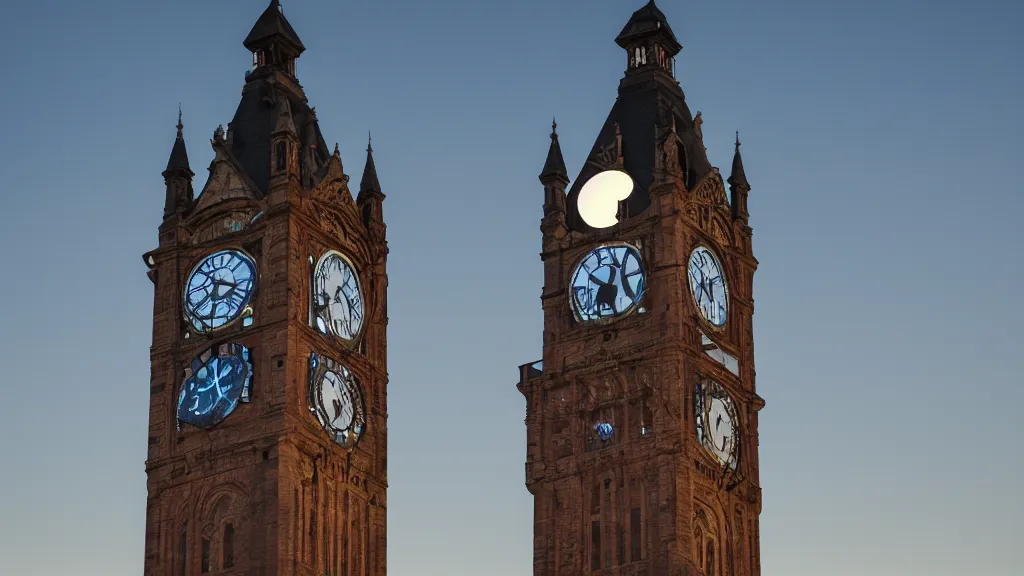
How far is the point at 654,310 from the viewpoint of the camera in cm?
9375

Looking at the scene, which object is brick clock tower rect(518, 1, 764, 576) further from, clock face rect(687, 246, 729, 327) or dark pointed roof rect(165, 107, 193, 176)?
dark pointed roof rect(165, 107, 193, 176)

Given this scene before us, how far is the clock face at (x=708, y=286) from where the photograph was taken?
95188 mm

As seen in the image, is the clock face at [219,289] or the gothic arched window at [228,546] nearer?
the gothic arched window at [228,546]

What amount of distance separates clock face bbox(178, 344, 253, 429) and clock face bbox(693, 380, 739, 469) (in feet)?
44.1

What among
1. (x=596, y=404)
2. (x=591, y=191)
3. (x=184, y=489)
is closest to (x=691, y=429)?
(x=596, y=404)

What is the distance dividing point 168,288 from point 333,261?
201 inches

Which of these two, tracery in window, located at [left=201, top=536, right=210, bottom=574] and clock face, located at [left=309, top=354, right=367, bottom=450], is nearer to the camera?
tracery in window, located at [left=201, top=536, right=210, bottom=574]

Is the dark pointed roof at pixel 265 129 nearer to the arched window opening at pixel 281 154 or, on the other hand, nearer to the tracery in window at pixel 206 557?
the arched window opening at pixel 281 154

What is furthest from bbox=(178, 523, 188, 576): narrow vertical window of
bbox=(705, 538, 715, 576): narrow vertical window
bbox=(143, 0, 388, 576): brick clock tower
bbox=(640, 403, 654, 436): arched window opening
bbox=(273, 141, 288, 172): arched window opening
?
bbox=(705, 538, 715, 576): narrow vertical window

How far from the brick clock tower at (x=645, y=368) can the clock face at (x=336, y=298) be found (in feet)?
18.2

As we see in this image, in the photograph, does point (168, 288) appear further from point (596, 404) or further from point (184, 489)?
point (596, 404)

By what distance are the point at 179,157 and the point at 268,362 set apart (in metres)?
9.15

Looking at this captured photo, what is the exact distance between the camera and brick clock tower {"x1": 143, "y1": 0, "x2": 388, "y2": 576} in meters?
91.1

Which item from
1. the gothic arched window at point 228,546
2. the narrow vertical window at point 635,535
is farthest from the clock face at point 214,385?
the narrow vertical window at point 635,535
